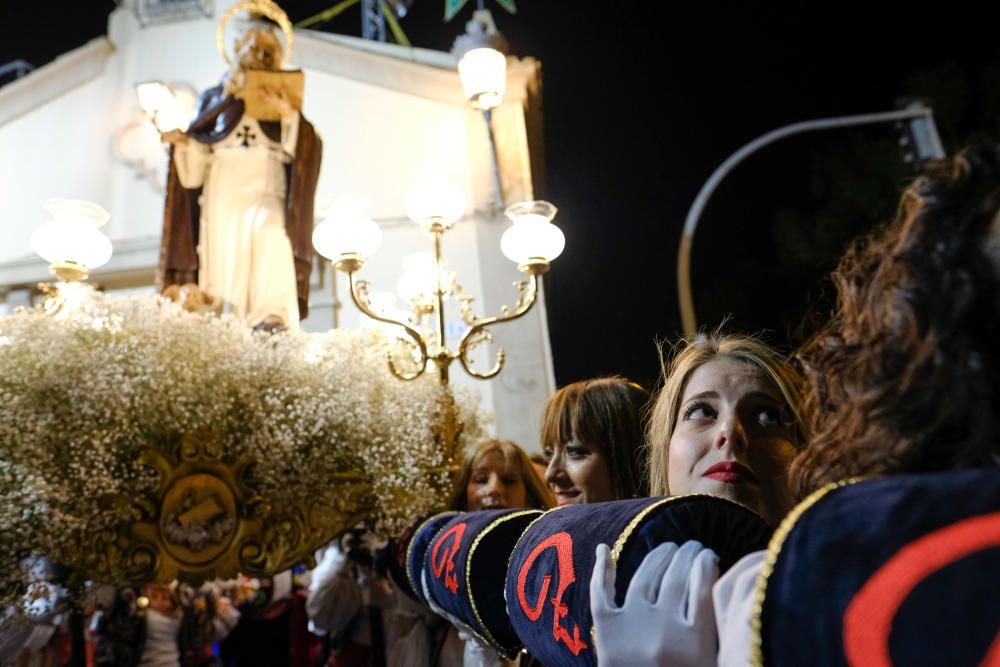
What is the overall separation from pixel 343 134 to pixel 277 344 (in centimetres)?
621

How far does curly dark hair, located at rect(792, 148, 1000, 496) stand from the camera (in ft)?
2.61

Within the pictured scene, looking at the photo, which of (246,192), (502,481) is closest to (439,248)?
(502,481)

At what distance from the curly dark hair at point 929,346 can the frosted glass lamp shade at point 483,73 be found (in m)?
4.36

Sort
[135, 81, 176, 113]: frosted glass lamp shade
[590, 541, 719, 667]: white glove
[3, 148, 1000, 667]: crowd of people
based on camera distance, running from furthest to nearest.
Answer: [135, 81, 176, 113]: frosted glass lamp shade → [590, 541, 719, 667]: white glove → [3, 148, 1000, 667]: crowd of people

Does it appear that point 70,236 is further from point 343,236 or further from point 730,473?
point 730,473

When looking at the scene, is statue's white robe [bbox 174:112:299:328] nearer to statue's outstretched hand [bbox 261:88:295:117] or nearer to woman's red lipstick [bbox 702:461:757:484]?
statue's outstretched hand [bbox 261:88:295:117]

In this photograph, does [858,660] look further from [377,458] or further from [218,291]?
[218,291]

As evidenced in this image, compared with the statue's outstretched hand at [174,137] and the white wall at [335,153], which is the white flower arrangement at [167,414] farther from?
the white wall at [335,153]

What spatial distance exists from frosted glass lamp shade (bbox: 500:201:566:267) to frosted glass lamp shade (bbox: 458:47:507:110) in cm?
123

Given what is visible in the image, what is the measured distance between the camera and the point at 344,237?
4074mm

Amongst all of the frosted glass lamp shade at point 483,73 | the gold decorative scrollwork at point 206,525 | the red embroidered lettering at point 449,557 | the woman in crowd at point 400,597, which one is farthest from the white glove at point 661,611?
the frosted glass lamp shade at point 483,73

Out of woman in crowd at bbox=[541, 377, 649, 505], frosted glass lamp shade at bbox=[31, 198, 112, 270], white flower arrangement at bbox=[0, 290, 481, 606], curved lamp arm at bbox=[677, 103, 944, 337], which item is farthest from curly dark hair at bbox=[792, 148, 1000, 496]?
curved lamp arm at bbox=[677, 103, 944, 337]

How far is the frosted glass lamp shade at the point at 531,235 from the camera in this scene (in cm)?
415

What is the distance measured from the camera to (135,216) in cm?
991
